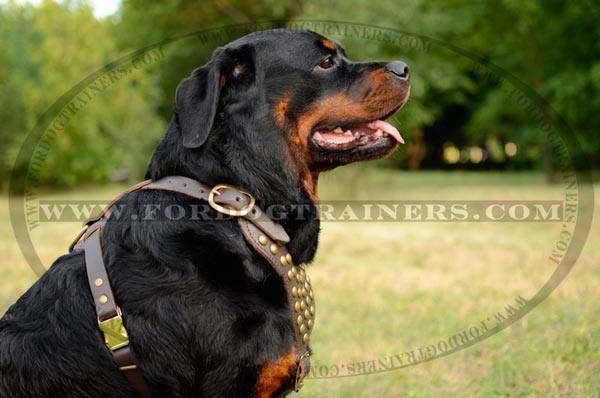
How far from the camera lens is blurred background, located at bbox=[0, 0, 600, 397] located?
169 inches

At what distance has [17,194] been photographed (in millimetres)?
19812

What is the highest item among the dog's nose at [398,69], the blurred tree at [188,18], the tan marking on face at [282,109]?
the blurred tree at [188,18]

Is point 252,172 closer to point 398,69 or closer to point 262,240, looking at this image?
point 262,240

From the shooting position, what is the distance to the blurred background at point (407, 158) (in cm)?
428

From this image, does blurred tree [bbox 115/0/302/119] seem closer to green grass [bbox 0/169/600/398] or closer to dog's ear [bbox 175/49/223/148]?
green grass [bbox 0/169/600/398]

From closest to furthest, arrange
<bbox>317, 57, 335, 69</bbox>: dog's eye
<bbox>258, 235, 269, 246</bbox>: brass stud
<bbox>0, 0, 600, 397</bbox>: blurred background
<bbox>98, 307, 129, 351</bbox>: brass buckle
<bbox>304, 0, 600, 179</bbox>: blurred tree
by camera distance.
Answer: <bbox>98, 307, 129, 351</bbox>: brass buckle
<bbox>258, 235, 269, 246</bbox>: brass stud
<bbox>317, 57, 335, 69</bbox>: dog's eye
<bbox>0, 0, 600, 397</bbox>: blurred background
<bbox>304, 0, 600, 179</bbox>: blurred tree

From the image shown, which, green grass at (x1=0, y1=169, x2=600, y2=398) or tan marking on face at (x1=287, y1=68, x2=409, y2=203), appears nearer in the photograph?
tan marking on face at (x1=287, y1=68, x2=409, y2=203)

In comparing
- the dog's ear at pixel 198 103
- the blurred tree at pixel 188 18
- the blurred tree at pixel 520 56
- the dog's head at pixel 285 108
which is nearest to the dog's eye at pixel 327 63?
the dog's head at pixel 285 108

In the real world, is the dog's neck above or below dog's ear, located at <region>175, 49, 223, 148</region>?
below

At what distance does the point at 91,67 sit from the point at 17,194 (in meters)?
4.85

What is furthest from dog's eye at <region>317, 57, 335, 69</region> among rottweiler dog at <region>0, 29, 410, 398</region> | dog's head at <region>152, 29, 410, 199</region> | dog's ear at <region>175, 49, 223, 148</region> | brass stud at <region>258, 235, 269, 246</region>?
brass stud at <region>258, 235, 269, 246</region>

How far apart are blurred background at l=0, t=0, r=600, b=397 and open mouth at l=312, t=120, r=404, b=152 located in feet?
5.73

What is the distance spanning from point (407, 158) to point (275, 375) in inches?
1428

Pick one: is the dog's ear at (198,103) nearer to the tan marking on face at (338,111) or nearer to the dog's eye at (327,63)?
the tan marking on face at (338,111)
